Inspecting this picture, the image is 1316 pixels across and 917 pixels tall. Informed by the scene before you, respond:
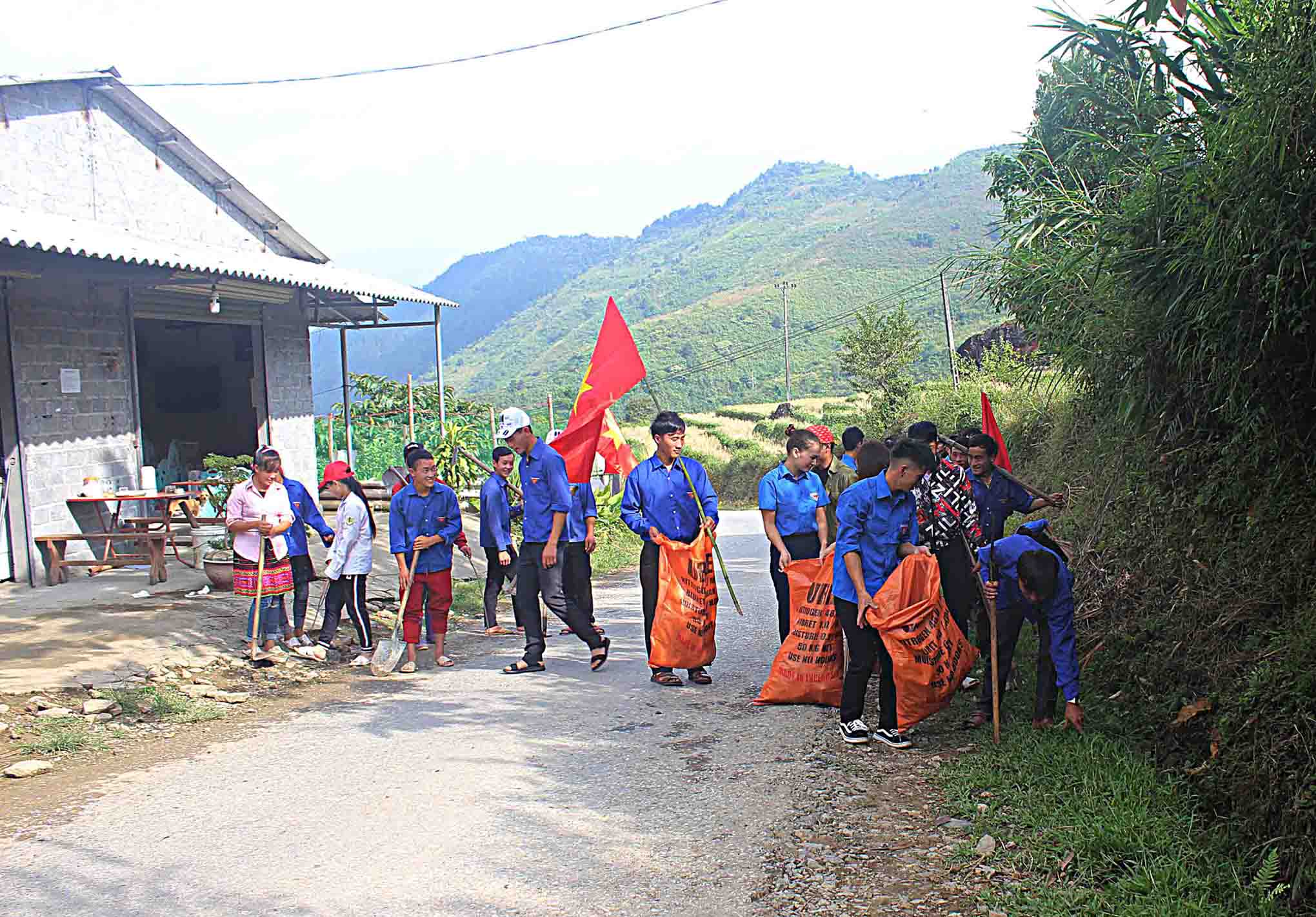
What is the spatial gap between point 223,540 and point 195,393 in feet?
36.3

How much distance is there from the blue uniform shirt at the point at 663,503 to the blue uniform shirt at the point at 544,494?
56 centimetres

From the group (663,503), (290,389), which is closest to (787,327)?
(290,389)

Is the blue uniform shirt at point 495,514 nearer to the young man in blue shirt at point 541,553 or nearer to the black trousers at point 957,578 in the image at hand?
the young man in blue shirt at point 541,553

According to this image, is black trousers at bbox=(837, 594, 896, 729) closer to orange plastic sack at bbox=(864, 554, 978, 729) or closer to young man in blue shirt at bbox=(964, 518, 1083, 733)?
orange plastic sack at bbox=(864, 554, 978, 729)

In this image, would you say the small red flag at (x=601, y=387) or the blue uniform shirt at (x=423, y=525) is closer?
the blue uniform shirt at (x=423, y=525)

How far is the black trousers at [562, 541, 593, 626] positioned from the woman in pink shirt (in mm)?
2331

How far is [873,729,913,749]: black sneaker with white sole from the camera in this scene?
5.82 meters

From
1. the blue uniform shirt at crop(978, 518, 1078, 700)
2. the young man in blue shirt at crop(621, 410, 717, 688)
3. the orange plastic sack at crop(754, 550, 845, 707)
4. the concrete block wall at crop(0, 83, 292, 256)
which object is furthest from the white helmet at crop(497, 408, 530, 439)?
the concrete block wall at crop(0, 83, 292, 256)

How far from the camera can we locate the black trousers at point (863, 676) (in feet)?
19.5

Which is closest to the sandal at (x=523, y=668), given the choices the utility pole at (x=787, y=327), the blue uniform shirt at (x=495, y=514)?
the blue uniform shirt at (x=495, y=514)

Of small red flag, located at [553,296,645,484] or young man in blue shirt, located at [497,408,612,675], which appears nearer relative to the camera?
young man in blue shirt, located at [497,408,612,675]

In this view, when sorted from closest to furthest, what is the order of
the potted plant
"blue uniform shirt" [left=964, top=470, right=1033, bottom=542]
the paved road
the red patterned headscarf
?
the paved road < "blue uniform shirt" [left=964, top=470, right=1033, bottom=542] < the red patterned headscarf < the potted plant

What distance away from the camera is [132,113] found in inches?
559

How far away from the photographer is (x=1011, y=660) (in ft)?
20.4
